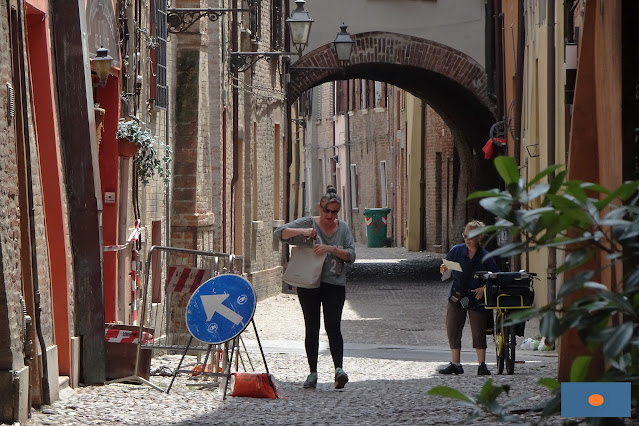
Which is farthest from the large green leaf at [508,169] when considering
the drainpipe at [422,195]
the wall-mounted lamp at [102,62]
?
the drainpipe at [422,195]

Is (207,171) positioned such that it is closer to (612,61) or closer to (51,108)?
(51,108)

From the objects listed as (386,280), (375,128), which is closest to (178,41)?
(386,280)

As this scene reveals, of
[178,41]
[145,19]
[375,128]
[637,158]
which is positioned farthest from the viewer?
[375,128]

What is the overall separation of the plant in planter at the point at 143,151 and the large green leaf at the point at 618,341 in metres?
8.85

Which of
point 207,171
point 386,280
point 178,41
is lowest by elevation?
point 386,280

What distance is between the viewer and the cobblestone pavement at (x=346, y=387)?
27.2ft

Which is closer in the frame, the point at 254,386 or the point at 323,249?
the point at 254,386

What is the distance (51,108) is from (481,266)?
4069 mm

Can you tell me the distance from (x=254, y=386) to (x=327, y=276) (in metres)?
1.13

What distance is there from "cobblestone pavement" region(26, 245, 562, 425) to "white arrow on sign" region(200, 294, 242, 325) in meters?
0.57

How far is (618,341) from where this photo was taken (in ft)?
10.7

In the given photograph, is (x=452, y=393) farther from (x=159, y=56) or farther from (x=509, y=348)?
(x=159, y=56)

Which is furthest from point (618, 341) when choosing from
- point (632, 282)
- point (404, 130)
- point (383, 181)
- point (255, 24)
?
point (383, 181)

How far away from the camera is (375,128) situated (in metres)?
46.2
